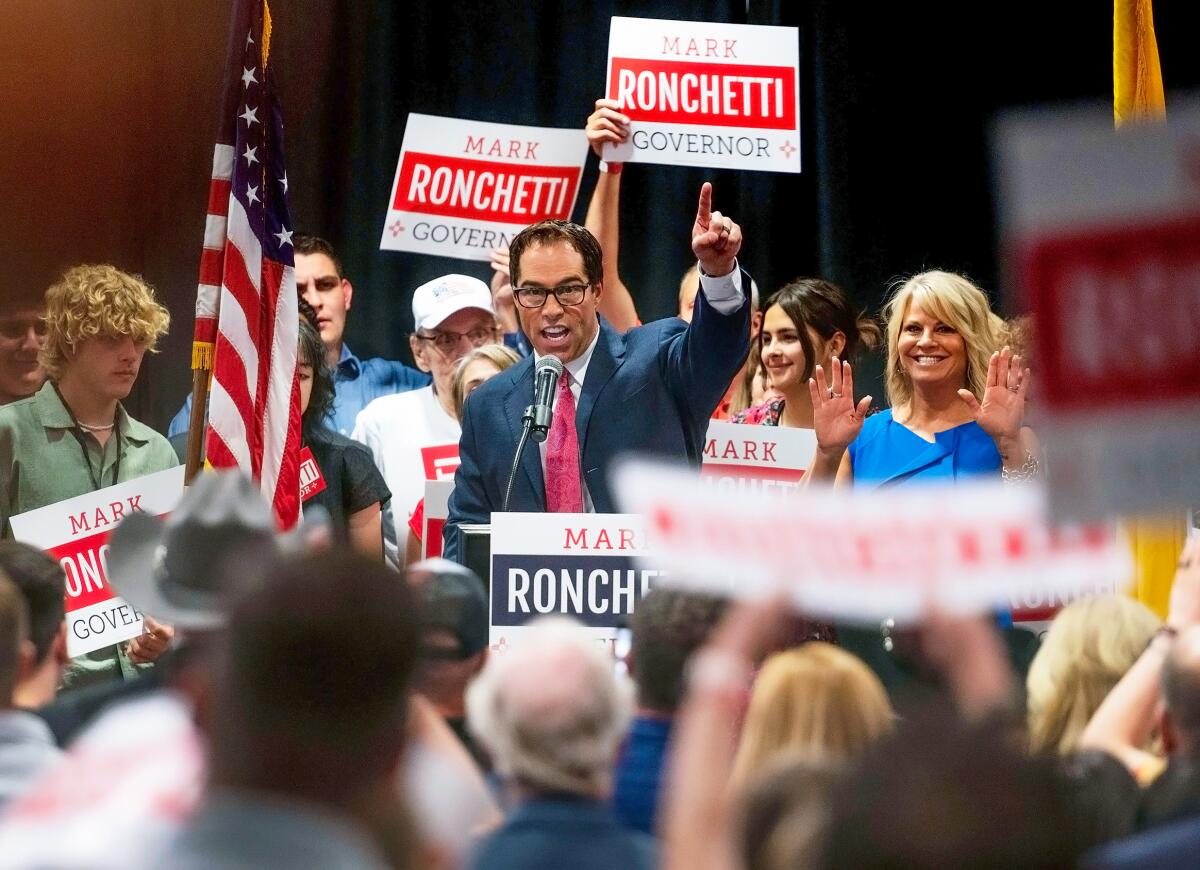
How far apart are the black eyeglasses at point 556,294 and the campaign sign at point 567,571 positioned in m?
0.77

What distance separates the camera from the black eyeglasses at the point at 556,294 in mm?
4156

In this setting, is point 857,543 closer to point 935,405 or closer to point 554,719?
point 554,719

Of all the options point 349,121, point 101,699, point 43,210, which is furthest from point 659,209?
point 101,699

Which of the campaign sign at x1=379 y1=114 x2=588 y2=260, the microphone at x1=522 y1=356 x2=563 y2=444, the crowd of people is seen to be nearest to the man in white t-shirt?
the campaign sign at x1=379 y1=114 x2=588 y2=260

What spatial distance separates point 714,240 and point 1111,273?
2.15 m

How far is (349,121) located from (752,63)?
2.18 meters

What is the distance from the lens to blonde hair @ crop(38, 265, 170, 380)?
4625mm

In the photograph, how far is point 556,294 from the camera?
4.16 metres

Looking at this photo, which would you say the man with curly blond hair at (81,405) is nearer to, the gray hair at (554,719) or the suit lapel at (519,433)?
the suit lapel at (519,433)

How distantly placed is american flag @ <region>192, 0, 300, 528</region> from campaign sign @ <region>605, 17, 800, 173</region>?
43.1 inches

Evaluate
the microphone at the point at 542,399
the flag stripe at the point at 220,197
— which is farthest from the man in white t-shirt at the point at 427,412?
the microphone at the point at 542,399

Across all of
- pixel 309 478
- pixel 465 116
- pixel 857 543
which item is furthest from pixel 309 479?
pixel 857 543

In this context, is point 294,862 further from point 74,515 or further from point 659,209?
point 659,209

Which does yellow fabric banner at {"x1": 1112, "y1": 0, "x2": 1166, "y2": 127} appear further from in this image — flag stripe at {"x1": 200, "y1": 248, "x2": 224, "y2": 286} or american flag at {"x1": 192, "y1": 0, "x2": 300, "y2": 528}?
flag stripe at {"x1": 200, "y1": 248, "x2": 224, "y2": 286}
